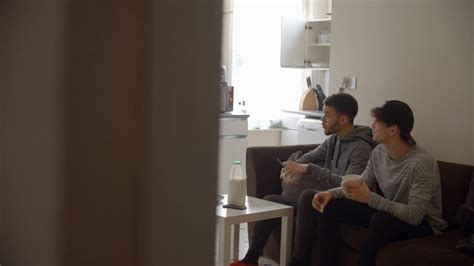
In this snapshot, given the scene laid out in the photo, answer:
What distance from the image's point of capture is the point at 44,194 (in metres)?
1.30

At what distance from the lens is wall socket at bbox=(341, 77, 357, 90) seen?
4145 mm

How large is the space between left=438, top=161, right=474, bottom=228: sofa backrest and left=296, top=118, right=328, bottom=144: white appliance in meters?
1.56

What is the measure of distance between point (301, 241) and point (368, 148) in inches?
25.2

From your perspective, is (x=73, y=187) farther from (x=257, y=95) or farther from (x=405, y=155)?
(x=257, y=95)

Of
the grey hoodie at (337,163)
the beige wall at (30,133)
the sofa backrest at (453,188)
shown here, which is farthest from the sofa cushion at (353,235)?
the beige wall at (30,133)

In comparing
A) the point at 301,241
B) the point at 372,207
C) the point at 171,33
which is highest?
the point at 171,33

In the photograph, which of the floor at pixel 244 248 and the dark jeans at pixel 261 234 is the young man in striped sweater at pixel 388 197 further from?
the floor at pixel 244 248

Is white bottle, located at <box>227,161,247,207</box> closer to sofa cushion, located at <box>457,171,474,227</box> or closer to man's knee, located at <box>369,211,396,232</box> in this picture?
man's knee, located at <box>369,211,396,232</box>

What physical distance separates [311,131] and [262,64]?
1437 millimetres

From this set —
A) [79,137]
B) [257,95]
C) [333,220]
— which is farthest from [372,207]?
[257,95]

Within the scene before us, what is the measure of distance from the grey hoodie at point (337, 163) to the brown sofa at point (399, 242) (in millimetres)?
184

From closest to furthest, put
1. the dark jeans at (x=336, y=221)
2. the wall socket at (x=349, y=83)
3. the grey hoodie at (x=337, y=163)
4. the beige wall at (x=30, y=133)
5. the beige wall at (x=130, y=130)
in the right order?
the beige wall at (x=130, y=130) < the beige wall at (x=30, y=133) < the dark jeans at (x=336, y=221) < the grey hoodie at (x=337, y=163) < the wall socket at (x=349, y=83)

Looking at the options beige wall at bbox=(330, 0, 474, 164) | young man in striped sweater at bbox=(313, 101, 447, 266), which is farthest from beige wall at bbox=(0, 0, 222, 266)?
beige wall at bbox=(330, 0, 474, 164)

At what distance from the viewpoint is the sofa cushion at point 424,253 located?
7.97 feet
